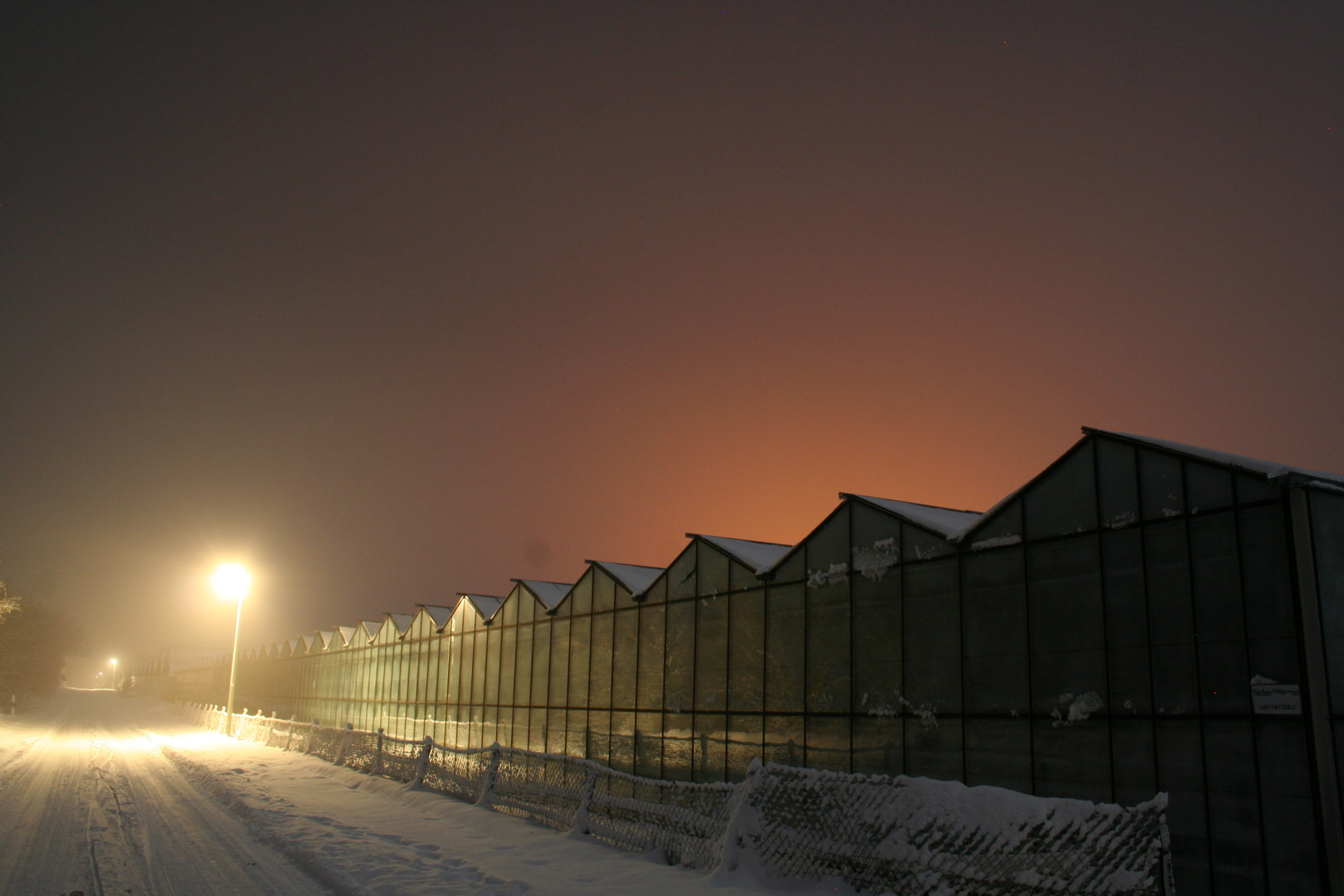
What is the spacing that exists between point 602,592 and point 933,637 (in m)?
11.9

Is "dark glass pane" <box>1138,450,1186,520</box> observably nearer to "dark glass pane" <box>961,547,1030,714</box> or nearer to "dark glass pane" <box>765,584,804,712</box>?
"dark glass pane" <box>961,547,1030,714</box>

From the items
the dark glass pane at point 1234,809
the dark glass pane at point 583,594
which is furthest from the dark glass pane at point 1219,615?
the dark glass pane at point 583,594


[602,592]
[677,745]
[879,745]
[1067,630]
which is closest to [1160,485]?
[1067,630]

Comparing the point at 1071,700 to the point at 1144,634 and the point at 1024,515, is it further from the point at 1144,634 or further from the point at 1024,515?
the point at 1024,515

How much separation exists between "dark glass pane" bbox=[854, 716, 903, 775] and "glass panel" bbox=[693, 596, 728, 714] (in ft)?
13.4

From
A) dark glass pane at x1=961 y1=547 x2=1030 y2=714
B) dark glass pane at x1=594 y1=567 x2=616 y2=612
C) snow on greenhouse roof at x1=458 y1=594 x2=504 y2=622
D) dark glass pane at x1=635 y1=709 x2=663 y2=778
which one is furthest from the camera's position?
snow on greenhouse roof at x1=458 y1=594 x2=504 y2=622

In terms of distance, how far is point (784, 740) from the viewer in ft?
56.4

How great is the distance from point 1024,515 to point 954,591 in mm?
1809

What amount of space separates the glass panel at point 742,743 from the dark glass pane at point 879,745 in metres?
2.78

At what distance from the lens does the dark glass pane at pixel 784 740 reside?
16.8m

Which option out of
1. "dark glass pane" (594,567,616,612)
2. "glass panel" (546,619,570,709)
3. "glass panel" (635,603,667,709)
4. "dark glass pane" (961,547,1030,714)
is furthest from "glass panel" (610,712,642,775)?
"dark glass pane" (961,547,1030,714)

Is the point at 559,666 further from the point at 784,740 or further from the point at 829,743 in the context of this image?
the point at 829,743

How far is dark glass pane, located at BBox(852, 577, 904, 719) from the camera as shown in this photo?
15.3 metres

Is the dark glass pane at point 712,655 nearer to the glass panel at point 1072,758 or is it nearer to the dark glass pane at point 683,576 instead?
the dark glass pane at point 683,576
